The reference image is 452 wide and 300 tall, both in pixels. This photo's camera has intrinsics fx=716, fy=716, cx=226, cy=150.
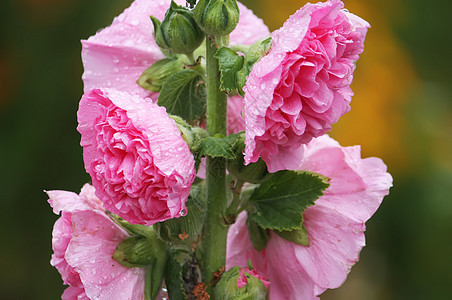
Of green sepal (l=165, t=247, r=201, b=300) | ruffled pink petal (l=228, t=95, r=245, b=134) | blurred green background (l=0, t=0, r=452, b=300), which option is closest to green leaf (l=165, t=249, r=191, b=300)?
green sepal (l=165, t=247, r=201, b=300)

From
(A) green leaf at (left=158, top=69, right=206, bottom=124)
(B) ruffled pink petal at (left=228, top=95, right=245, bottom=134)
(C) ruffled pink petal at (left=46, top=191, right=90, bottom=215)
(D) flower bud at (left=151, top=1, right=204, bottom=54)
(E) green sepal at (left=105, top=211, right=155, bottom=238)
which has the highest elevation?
(D) flower bud at (left=151, top=1, right=204, bottom=54)

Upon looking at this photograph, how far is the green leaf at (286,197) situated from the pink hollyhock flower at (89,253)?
20cm

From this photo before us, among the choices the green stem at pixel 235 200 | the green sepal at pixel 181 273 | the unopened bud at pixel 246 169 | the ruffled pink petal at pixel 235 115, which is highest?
the ruffled pink petal at pixel 235 115

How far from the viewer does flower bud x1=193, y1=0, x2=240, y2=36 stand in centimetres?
95

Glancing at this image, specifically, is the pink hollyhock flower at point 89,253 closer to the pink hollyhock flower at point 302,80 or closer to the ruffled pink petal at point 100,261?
the ruffled pink petal at point 100,261

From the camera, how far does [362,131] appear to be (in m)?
3.28

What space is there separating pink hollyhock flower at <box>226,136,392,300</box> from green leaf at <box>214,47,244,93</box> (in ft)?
0.65

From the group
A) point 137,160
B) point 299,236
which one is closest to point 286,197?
point 299,236

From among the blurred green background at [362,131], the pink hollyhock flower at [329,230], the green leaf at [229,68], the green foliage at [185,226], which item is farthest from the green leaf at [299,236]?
the blurred green background at [362,131]

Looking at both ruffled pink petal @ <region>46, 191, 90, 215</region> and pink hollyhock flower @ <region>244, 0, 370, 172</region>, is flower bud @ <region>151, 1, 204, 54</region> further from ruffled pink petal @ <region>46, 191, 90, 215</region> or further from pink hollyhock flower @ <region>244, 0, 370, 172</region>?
ruffled pink petal @ <region>46, 191, 90, 215</region>

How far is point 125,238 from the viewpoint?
1022 millimetres

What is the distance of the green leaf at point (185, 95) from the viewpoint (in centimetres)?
105

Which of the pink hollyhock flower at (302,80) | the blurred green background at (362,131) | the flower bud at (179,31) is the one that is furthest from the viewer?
the blurred green background at (362,131)

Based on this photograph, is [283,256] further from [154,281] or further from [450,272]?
[450,272]
